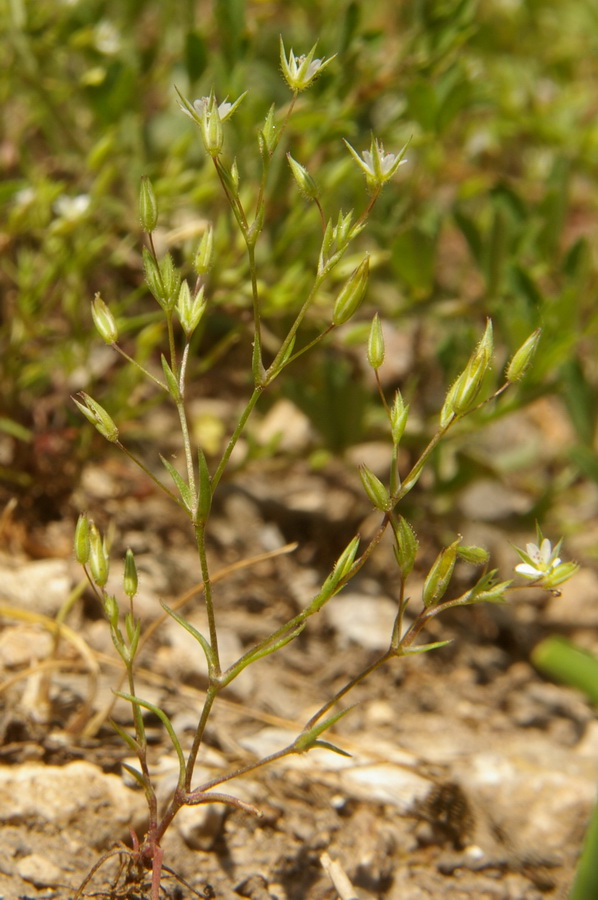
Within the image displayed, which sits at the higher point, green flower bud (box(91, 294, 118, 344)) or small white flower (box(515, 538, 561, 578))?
green flower bud (box(91, 294, 118, 344))

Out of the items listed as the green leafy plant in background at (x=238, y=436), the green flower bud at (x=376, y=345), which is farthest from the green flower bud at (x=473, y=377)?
the green flower bud at (x=376, y=345)

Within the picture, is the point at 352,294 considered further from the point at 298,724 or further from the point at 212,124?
the point at 298,724

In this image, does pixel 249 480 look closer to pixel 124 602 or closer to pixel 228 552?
pixel 228 552

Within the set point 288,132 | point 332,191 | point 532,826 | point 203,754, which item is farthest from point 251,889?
point 288,132

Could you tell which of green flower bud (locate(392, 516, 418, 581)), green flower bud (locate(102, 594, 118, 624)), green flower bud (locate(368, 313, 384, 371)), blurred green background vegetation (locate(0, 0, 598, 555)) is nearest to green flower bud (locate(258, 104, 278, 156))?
green flower bud (locate(368, 313, 384, 371))

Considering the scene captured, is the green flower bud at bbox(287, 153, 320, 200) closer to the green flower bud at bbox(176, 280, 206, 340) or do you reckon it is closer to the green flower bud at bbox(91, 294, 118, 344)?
the green flower bud at bbox(176, 280, 206, 340)
